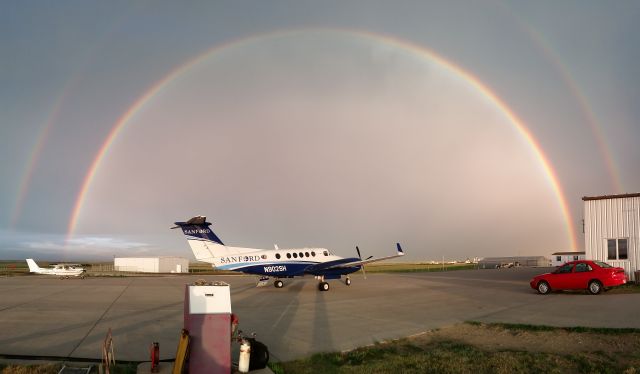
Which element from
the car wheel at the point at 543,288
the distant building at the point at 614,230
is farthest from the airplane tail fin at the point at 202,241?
the distant building at the point at 614,230

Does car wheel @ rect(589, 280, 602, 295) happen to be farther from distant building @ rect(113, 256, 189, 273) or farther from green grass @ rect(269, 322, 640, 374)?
distant building @ rect(113, 256, 189, 273)

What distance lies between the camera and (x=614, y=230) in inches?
1081

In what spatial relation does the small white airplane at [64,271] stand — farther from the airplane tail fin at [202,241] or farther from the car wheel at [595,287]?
the car wheel at [595,287]

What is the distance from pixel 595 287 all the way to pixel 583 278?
636 millimetres

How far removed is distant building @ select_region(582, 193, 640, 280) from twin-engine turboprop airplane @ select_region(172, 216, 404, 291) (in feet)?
37.6

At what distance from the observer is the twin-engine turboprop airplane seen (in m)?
29.5

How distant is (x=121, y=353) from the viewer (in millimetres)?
10492

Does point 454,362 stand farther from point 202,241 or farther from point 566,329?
point 202,241

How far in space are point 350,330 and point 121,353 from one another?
6.24 meters

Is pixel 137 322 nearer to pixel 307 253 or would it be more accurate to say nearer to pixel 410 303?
pixel 410 303

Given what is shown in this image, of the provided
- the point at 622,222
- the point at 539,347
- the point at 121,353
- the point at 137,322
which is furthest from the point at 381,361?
the point at 622,222

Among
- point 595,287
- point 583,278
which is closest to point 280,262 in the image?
point 583,278

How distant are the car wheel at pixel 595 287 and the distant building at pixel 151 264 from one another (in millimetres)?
62791

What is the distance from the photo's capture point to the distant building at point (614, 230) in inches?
1051
